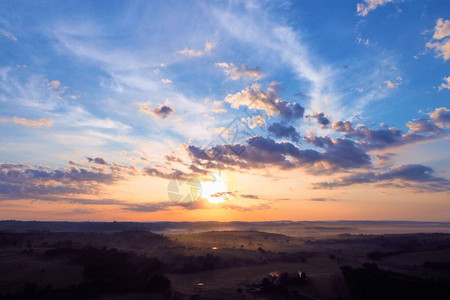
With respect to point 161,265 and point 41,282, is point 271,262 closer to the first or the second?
point 161,265

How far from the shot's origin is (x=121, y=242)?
51750 mm

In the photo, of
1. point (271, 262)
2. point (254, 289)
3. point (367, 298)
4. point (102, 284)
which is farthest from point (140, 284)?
point (271, 262)

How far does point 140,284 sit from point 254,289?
8413mm

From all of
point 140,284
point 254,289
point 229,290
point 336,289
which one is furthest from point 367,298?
point 140,284

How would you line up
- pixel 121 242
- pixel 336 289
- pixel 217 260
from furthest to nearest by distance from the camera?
pixel 121 242, pixel 217 260, pixel 336 289

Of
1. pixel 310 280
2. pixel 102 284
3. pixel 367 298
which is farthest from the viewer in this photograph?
pixel 310 280

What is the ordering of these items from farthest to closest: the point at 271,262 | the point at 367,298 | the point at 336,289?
the point at 271,262, the point at 336,289, the point at 367,298

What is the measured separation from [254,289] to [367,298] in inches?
307

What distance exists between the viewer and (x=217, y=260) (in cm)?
3488

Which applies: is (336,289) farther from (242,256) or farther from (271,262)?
(242,256)

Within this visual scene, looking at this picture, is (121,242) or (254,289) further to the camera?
(121,242)

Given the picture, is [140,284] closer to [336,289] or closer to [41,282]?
[41,282]

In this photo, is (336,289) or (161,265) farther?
(161,265)

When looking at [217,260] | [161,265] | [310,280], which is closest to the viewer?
[310,280]
